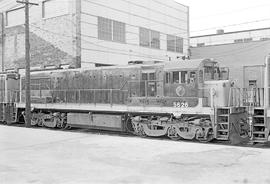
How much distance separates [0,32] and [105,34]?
13.7 meters

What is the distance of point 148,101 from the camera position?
15133 millimetres

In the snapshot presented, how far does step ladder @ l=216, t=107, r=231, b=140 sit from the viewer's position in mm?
12859

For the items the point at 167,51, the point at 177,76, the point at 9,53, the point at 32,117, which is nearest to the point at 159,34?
the point at 167,51

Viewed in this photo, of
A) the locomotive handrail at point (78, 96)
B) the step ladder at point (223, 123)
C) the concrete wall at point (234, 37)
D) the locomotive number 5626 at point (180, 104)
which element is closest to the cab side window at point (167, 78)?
the locomotive number 5626 at point (180, 104)

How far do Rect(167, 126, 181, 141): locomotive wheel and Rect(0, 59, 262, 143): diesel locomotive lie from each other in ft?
0.13

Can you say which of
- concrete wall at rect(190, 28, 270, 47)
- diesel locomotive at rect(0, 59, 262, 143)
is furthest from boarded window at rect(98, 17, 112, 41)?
concrete wall at rect(190, 28, 270, 47)

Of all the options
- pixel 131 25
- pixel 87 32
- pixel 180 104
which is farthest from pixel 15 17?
pixel 180 104

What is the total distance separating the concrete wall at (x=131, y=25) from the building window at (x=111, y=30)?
18.6 inches

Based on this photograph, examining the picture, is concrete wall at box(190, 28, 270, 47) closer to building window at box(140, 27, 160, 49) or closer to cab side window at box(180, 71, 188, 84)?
building window at box(140, 27, 160, 49)

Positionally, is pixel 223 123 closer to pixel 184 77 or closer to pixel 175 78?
pixel 184 77

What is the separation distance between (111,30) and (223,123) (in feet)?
85.7

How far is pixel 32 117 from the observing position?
20906 millimetres

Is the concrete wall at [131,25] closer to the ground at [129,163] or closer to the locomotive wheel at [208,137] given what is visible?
the locomotive wheel at [208,137]

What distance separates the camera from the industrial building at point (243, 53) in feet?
122
